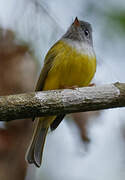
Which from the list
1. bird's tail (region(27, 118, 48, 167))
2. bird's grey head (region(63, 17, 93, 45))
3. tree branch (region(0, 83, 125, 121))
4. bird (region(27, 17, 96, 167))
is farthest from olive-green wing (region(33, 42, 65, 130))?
tree branch (region(0, 83, 125, 121))

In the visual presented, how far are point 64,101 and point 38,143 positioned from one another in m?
1.31

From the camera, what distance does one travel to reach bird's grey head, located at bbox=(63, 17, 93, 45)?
462cm

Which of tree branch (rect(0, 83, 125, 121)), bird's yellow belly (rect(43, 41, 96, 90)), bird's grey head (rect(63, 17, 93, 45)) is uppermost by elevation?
bird's grey head (rect(63, 17, 93, 45))

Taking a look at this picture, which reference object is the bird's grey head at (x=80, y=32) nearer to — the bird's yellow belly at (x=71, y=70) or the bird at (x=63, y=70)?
the bird at (x=63, y=70)

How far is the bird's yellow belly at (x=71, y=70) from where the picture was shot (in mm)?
4078

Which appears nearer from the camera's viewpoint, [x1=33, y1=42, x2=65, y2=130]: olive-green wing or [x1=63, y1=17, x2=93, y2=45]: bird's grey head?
[x1=33, y1=42, x2=65, y2=130]: olive-green wing

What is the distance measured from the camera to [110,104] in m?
3.37

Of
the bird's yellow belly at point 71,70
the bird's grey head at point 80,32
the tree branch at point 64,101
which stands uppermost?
the bird's grey head at point 80,32

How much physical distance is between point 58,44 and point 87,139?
1.20 meters

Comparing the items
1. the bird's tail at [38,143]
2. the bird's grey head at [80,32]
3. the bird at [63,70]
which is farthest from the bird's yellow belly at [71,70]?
the bird's tail at [38,143]

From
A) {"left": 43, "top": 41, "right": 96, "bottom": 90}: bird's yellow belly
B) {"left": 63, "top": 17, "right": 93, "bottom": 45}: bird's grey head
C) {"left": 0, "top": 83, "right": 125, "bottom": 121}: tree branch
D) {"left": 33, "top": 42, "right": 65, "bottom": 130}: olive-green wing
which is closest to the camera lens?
{"left": 0, "top": 83, "right": 125, "bottom": 121}: tree branch

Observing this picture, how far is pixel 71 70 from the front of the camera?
4.08 m

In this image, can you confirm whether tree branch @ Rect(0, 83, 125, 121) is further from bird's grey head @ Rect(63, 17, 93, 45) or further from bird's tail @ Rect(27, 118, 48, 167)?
bird's grey head @ Rect(63, 17, 93, 45)

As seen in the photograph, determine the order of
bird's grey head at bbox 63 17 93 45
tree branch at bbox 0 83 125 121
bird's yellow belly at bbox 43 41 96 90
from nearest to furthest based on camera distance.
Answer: tree branch at bbox 0 83 125 121
bird's yellow belly at bbox 43 41 96 90
bird's grey head at bbox 63 17 93 45
